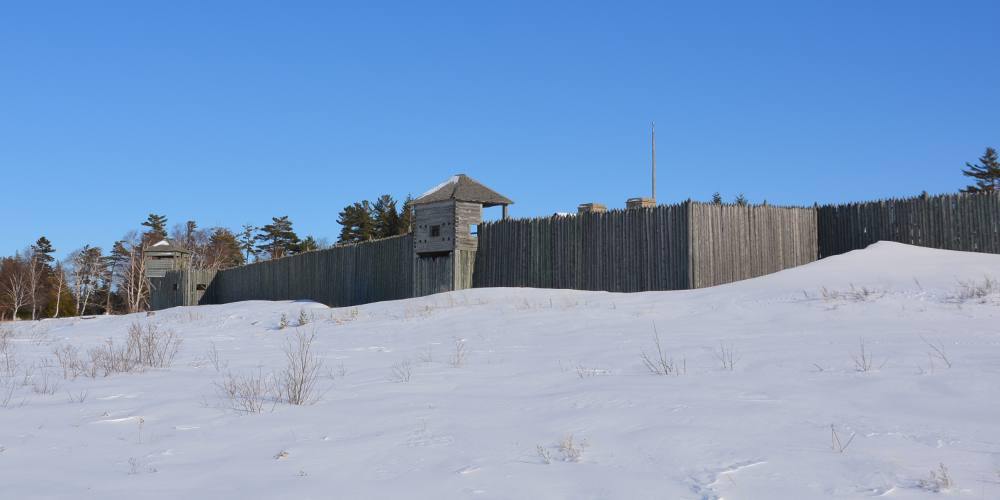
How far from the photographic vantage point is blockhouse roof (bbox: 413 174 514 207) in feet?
64.9

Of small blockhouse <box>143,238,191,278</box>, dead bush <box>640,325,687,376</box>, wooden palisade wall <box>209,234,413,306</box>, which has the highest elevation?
small blockhouse <box>143,238,191,278</box>

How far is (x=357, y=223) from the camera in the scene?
52750mm

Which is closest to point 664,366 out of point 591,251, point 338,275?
point 591,251

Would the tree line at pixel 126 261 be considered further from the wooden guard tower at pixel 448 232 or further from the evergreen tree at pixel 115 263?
the wooden guard tower at pixel 448 232

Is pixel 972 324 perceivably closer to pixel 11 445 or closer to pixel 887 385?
pixel 887 385

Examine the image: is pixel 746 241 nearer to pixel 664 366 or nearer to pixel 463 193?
pixel 463 193

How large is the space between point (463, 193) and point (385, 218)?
29.5 metres

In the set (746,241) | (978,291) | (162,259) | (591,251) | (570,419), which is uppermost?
(162,259)

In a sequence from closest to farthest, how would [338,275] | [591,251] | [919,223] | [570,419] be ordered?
[570,419], [919,223], [591,251], [338,275]

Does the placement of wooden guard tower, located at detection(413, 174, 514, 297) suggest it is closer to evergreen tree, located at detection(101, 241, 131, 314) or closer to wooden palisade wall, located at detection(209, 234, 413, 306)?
wooden palisade wall, located at detection(209, 234, 413, 306)

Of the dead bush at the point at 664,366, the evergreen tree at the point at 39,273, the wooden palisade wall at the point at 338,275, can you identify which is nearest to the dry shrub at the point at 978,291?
the dead bush at the point at 664,366

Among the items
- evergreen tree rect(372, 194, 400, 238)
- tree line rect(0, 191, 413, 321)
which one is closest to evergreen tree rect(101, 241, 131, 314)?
tree line rect(0, 191, 413, 321)

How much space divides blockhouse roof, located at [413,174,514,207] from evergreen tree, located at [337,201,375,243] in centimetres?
3055

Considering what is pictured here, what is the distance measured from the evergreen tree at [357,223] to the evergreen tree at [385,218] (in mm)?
395
